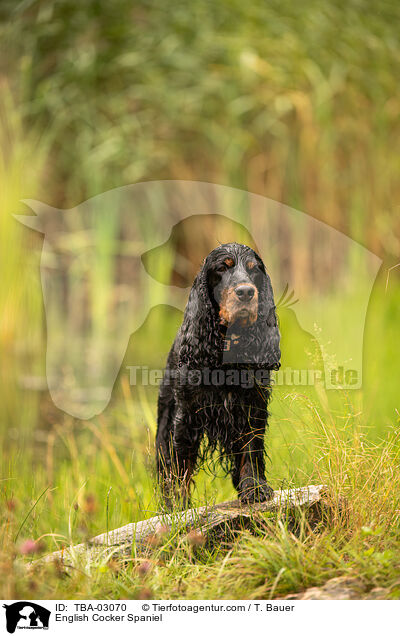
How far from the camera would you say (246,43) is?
5754mm

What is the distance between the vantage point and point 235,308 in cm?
221

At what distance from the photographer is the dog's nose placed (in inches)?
85.1

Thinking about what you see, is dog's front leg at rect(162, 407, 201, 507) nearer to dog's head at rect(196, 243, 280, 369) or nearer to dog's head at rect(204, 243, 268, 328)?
dog's head at rect(196, 243, 280, 369)

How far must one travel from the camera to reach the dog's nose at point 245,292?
2.16 meters

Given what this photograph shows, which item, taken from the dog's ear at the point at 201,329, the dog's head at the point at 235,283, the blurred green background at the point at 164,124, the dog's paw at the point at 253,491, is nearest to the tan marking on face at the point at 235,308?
the dog's head at the point at 235,283

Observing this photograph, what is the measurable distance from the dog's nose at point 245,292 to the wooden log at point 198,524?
30.4 inches

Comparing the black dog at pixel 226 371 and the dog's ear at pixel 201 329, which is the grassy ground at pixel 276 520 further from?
the dog's ear at pixel 201 329

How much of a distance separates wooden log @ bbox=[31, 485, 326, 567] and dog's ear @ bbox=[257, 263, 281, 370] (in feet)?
1.72

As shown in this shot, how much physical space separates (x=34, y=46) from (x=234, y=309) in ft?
15.1
